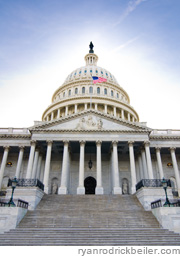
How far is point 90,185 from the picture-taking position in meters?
37.5

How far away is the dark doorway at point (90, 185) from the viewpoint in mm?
37250

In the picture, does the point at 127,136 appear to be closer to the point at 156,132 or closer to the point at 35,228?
the point at 156,132

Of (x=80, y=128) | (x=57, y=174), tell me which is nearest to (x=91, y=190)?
(x=57, y=174)

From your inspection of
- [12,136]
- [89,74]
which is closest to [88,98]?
[89,74]

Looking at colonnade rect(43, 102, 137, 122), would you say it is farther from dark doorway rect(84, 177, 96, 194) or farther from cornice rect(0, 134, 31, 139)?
dark doorway rect(84, 177, 96, 194)

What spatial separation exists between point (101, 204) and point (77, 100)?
35.1m

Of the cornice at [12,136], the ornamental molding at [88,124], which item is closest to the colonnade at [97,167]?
the cornice at [12,136]

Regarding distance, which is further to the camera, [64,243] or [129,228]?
[129,228]

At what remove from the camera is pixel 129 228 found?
1534cm

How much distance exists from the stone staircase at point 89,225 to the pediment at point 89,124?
11.5 metres

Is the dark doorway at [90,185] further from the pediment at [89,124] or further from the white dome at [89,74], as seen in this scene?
the white dome at [89,74]

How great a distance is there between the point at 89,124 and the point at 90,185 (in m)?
11.8

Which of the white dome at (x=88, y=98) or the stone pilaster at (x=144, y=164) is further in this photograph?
the white dome at (x=88, y=98)

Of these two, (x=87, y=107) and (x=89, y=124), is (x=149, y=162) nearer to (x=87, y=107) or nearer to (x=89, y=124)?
(x=89, y=124)
